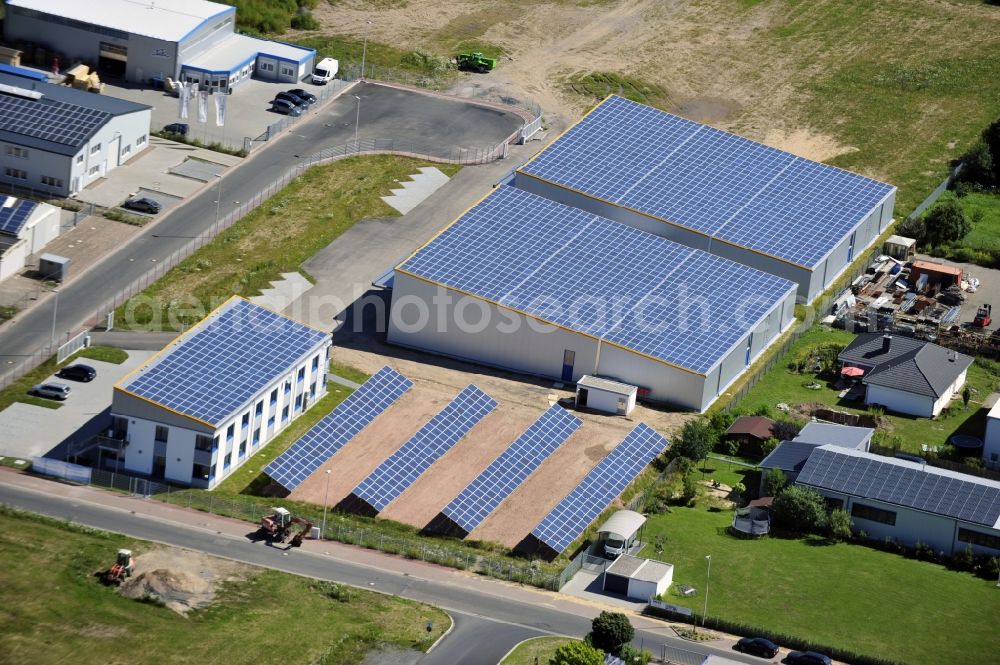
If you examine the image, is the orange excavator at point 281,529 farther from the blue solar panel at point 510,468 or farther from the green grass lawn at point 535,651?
the green grass lawn at point 535,651

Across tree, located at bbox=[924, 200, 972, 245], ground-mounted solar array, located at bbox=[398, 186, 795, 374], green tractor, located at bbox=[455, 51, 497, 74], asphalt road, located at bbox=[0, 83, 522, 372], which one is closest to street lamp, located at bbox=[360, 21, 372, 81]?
asphalt road, located at bbox=[0, 83, 522, 372]

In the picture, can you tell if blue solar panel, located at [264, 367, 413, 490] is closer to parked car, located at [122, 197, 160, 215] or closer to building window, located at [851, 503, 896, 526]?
parked car, located at [122, 197, 160, 215]

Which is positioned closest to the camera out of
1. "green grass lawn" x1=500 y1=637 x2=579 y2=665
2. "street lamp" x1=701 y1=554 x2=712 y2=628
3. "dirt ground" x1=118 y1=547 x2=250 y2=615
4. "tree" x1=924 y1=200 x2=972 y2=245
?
"green grass lawn" x1=500 y1=637 x2=579 y2=665

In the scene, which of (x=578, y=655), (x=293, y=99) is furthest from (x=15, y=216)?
(x=578, y=655)

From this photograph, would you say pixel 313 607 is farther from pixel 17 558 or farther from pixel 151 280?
pixel 151 280

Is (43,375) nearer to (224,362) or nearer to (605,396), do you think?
(224,362)

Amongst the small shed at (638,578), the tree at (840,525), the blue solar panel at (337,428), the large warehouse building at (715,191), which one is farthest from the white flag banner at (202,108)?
the tree at (840,525)

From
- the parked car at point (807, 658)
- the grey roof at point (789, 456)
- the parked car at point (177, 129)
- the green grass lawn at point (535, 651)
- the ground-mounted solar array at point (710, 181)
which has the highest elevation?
the ground-mounted solar array at point (710, 181)
